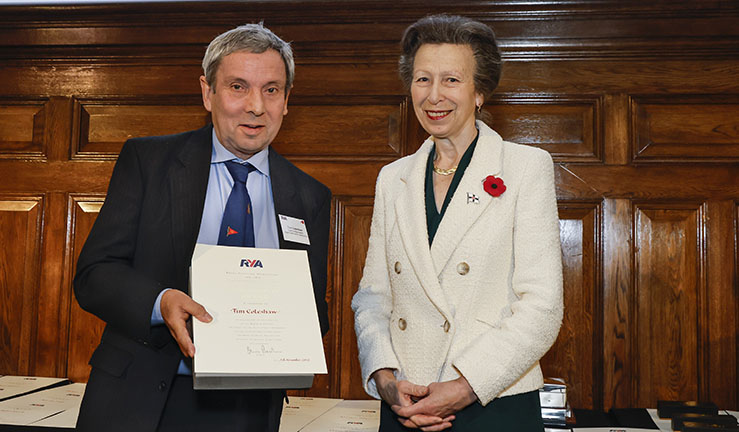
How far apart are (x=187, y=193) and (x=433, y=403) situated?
2.50ft

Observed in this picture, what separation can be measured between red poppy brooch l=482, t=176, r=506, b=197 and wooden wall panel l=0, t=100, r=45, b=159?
8.75ft

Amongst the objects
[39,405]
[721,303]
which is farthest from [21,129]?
[721,303]

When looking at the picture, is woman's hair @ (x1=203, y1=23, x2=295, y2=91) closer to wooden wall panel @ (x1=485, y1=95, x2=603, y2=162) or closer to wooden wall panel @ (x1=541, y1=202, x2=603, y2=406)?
wooden wall panel @ (x1=485, y1=95, x2=603, y2=162)

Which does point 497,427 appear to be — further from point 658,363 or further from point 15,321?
point 15,321

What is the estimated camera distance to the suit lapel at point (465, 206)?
1.67 metres

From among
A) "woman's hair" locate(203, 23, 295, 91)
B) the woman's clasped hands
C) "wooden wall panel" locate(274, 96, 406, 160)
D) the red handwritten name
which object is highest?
"wooden wall panel" locate(274, 96, 406, 160)

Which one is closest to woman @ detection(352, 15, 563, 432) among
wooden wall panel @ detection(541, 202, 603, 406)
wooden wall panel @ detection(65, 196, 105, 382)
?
wooden wall panel @ detection(541, 202, 603, 406)

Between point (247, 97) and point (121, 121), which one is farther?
point (121, 121)

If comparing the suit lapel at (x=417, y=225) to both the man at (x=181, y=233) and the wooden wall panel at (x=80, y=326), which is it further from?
the wooden wall panel at (x=80, y=326)

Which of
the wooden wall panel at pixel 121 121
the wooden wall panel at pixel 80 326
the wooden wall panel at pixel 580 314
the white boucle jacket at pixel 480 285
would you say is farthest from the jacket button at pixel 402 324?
the wooden wall panel at pixel 80 326

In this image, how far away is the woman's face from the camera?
1772 mm

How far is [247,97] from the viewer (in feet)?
5.65

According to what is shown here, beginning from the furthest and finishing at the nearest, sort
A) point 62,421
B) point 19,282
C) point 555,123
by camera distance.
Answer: point 19,282
point 555,123
point 62,421

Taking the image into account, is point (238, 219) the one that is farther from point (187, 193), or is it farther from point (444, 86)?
point (444, 86)
